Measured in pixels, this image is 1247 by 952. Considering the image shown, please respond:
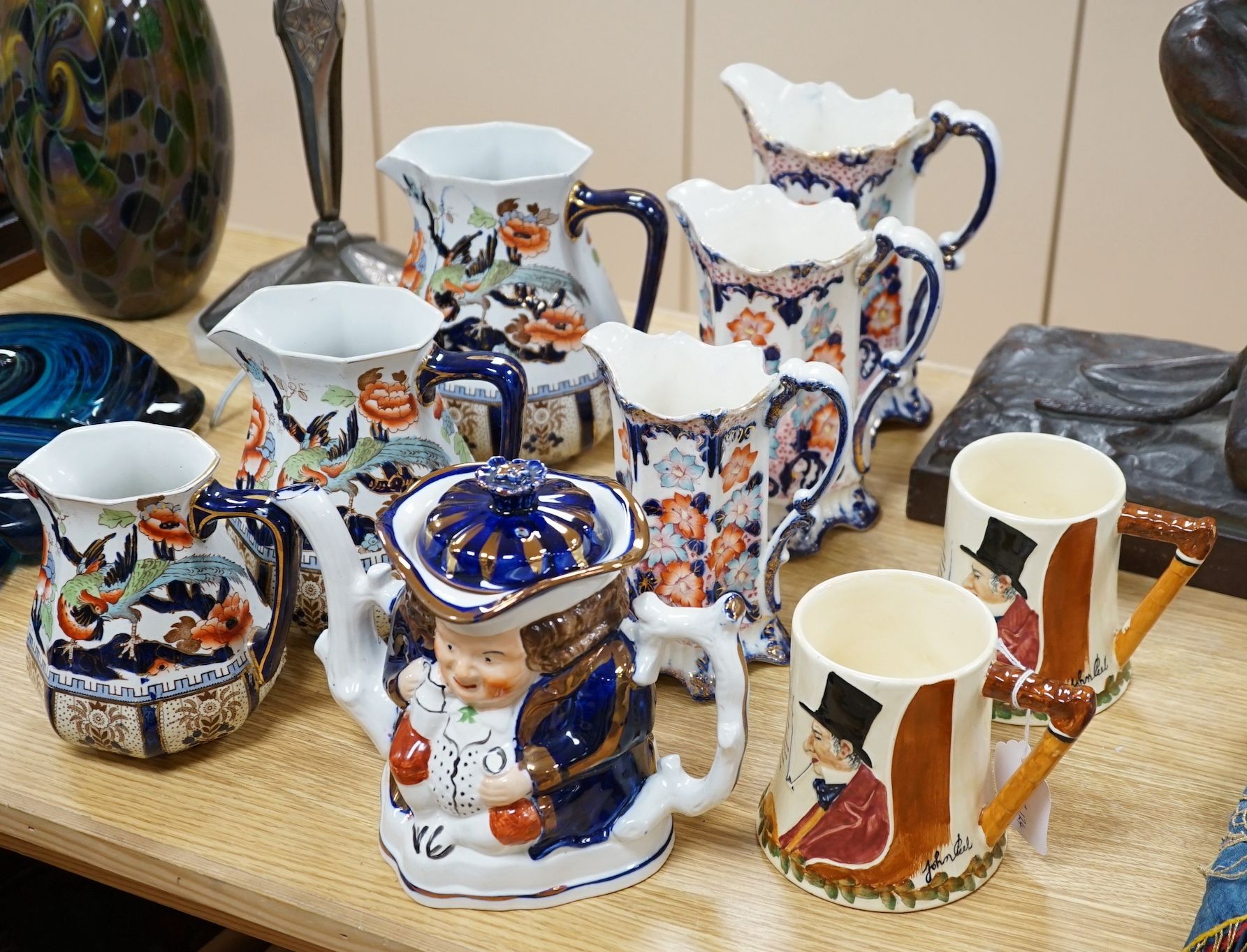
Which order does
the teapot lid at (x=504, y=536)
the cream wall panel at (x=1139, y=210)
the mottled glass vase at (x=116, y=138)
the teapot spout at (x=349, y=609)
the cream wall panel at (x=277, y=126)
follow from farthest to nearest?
the cream wall panel at (x=277, y=126)
the cream wall panel at (x=1139, y=210)
the mottled glass vase at (x=116, y=138)
the teapot spout at (x=349, y=609)
the teapot lid at (x=504, y=536)

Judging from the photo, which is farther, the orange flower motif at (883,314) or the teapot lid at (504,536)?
the orange flower motif at (883,314)

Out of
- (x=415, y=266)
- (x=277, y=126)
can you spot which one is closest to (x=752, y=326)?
(x=415, y=266)

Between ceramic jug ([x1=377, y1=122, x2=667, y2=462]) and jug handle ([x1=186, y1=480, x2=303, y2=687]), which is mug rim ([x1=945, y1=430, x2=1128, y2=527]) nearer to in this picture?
ceramic jug ([x1=377, y1=122, x2=667, y2=462])

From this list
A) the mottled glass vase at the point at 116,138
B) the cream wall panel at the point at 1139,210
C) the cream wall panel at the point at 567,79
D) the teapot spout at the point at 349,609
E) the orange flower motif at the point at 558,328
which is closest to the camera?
the teapot spout at the point at 349,609

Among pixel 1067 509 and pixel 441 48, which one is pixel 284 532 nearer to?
pixel 1067 509

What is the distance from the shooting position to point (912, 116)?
3.44 ft

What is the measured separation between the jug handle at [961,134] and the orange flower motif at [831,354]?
0.13 metres

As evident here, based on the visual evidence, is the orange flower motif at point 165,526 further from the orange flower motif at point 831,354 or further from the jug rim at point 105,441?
the orange flower motif at point 831,354

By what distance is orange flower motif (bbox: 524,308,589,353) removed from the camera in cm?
97

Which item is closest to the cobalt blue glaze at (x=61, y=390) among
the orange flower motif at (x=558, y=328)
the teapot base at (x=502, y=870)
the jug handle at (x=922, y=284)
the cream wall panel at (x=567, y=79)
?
the orange flower motif at (x=558, y=328)

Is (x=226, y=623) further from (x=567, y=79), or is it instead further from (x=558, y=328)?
(x=567, y=79)

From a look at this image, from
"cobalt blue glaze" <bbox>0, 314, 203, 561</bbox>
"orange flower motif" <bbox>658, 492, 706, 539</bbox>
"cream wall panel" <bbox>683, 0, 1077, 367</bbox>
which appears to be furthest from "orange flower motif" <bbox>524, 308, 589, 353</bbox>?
"cream wall panel" <bbox>683, 0, 1077, 367</bbox>

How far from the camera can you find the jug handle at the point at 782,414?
2.59 feet

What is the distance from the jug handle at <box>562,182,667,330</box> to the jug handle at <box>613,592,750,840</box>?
0.35 m
